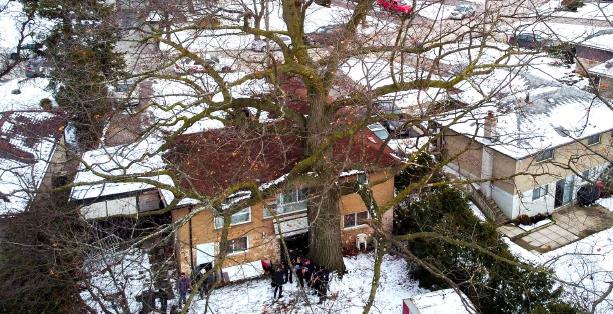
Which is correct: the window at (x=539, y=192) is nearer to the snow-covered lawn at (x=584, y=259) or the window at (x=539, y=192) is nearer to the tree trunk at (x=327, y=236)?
the snow-covered lawn at (x=584, y=259)

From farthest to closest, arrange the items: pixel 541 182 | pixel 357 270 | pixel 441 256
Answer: pixel 541 182, pixel 357 270, pixel 441 256

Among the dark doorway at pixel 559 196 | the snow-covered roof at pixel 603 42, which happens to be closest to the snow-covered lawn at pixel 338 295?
the dark doorway at pixel 559 196

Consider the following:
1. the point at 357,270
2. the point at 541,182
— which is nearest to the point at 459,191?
the point at 357,270

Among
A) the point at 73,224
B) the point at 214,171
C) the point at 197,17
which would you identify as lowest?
the point at 73,224

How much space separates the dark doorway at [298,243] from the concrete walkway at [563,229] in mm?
7694

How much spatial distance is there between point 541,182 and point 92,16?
699 inches

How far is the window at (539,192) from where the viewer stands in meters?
24.1

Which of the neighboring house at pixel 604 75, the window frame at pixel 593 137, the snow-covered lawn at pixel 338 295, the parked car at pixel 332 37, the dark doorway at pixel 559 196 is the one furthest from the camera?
the neighboring house at pixel 604 75

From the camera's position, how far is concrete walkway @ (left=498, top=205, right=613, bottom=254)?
22.3 metres

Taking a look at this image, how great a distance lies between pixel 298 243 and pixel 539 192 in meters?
10.4

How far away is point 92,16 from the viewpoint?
55.2ft

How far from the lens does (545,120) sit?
2403cm

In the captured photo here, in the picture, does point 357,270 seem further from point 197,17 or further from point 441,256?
point 197,17

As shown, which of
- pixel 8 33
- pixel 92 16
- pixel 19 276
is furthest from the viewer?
pixel 8 33
